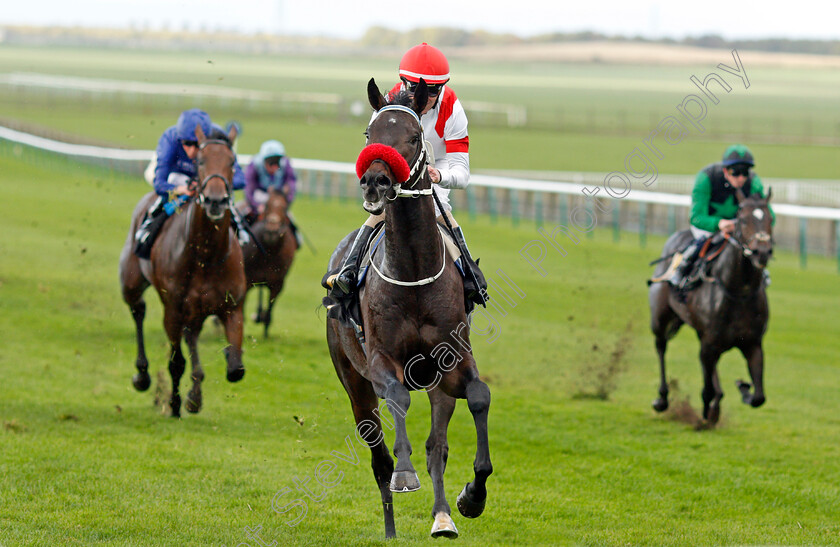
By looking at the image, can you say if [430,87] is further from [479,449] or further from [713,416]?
[713,416]

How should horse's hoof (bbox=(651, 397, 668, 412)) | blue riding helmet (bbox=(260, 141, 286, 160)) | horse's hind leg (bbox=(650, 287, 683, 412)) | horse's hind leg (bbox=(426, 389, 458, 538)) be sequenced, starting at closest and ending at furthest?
horse's hind leg (bbox=(426, 389, 458, 538)) < horse's hoof (bbox=(651, 397, 668, 412)) < horse's hind leg (bbox=(650, 287, 683, 412)) < blue riding helmet (bbox=(260, 141, 286, 160))

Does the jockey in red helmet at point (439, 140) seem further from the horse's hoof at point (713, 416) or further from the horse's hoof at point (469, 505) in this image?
the horse's hoof at point (713, 416)

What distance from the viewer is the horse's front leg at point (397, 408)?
14.9 ft

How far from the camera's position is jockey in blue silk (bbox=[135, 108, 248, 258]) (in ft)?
27.4

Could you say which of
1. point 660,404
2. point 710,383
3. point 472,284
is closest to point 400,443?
point 472,284

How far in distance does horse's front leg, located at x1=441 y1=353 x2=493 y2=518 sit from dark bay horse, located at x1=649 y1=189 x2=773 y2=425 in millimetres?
3831

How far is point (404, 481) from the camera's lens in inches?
179

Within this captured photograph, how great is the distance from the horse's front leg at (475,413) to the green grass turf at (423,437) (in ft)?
2.90

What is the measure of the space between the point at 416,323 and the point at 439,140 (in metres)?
0.99

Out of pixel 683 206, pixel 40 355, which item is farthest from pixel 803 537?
pixel 683 206

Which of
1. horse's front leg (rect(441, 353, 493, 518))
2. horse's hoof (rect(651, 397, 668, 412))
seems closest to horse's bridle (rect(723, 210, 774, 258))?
horse's hoof (rect(651, 397, 668, 412))

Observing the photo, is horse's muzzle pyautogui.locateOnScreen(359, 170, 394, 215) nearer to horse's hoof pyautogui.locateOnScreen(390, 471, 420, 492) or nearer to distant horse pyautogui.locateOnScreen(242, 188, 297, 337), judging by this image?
horse's hoof pyautogui.locateOnScreen(390, 471, 420, 492)

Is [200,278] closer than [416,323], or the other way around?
[416,323]

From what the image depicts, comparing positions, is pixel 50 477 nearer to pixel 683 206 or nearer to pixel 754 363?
pixel 754 363
